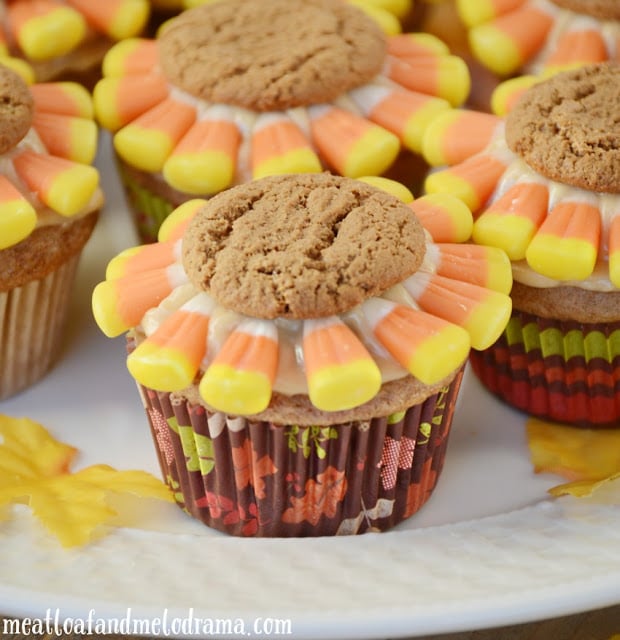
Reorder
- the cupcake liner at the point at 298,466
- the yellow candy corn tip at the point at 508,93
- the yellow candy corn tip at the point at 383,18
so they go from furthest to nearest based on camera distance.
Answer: the yellow candy corn tip at the point at 383,18 → the yellow candy corn tip at the point at 508,93 → the cupcake liner at the point at 298,466

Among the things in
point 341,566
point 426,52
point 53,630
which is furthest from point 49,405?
point 426,52

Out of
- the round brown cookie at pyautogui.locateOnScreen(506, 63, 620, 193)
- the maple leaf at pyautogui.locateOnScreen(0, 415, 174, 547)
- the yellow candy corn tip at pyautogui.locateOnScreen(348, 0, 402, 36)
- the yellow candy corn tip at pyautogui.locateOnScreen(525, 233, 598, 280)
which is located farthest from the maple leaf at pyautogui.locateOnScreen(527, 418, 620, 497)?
the yellow candy corn tip at pyautogui.locateOnScreen(348, 0, 402, 36)

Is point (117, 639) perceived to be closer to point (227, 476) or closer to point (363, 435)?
point (227, 476)

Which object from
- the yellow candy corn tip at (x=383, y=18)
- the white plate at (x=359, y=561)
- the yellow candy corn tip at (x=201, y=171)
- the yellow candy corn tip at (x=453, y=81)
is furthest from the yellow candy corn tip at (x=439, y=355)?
the yellow candy corn tip at (x=383, y=18)

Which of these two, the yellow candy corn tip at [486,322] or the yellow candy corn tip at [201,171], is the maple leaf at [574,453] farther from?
the yellow candy corn tip at [201,171]

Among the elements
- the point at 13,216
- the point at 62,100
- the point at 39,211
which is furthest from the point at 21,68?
the point at 13,216

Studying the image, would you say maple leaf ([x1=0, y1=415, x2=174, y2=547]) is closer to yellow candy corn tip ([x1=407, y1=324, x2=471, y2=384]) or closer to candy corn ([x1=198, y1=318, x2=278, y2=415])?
candy corn ([x1=198, y1=318, x2=278, y2=415])
